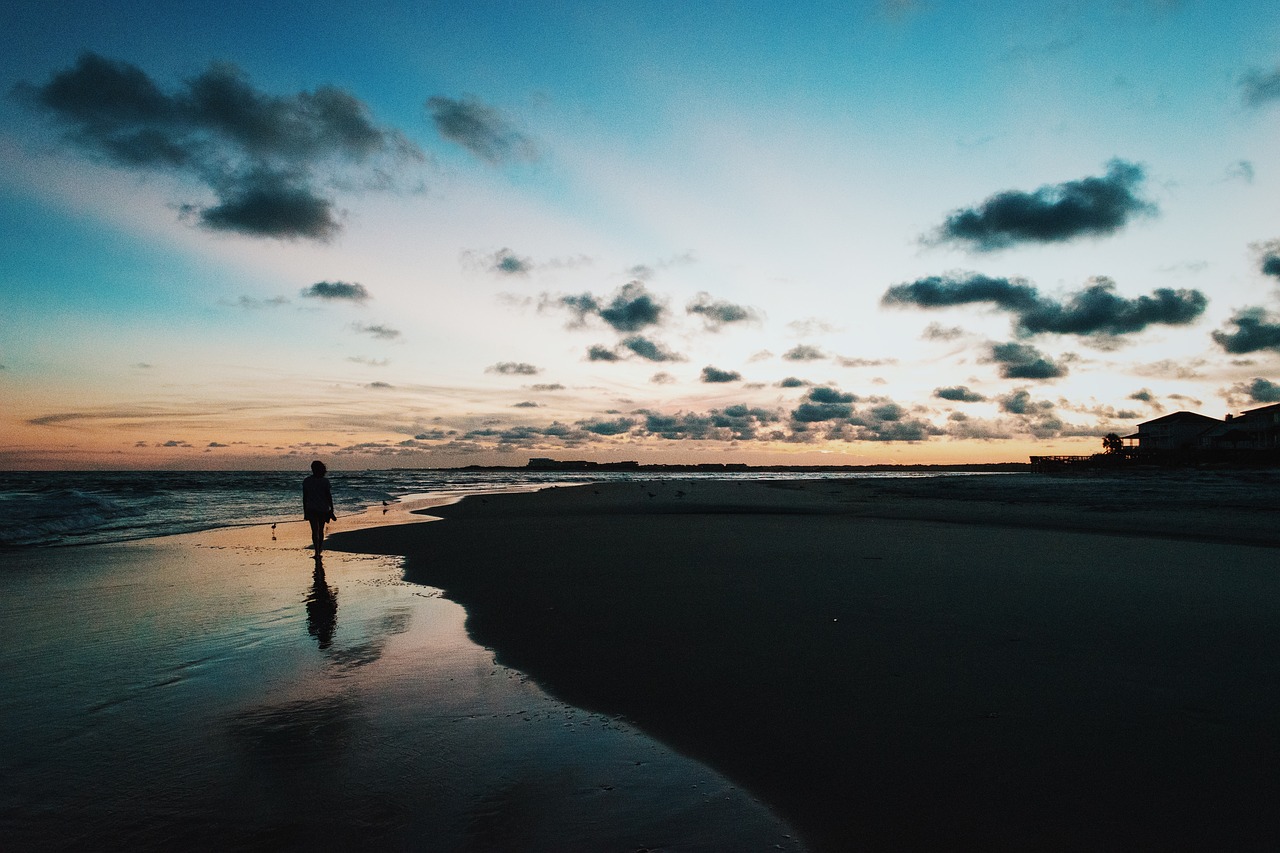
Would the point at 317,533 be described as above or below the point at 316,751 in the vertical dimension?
above

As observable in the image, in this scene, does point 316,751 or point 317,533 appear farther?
point 317,533

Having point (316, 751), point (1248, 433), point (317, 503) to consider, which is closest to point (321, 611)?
point (316, 751)

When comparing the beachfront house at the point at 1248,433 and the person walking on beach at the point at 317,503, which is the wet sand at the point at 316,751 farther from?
the beachfront house at the point at 1248,433

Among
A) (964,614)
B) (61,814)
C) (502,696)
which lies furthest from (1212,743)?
(61,814)

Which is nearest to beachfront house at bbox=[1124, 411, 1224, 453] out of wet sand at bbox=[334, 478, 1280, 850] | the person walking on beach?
wet sand at bbox=[334, 478, 1280, 850]

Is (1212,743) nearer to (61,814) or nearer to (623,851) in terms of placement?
(623,851)

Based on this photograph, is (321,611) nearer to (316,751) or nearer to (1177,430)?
(316,751)

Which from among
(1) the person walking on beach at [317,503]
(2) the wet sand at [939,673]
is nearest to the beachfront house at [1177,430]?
(2) the wet sand at [939,673]
